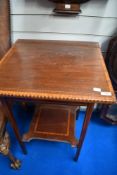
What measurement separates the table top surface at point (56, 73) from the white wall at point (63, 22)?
10cm

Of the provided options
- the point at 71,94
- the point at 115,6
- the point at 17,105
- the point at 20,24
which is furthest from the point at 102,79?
the point at 17,105

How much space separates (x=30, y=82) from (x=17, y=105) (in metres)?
0.99

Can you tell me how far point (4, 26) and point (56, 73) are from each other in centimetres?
58

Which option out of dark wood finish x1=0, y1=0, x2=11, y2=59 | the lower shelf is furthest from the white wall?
the lower shelf

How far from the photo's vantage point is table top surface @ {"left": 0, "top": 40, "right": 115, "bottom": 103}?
71 cm

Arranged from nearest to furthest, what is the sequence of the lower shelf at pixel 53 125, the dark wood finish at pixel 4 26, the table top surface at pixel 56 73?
the table top surface at pixel 56 73
the dark wood finish at pixel 4 26
the lower shelf at pixel 53 125

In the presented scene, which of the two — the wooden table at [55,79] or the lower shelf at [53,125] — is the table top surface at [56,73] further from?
the lower shelf at [53,125]

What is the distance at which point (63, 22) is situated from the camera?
115cm

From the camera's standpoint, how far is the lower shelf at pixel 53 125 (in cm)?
117

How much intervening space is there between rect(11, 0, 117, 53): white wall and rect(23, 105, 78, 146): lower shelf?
60 cm

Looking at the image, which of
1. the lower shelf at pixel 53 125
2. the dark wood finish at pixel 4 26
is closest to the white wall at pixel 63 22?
the dark wood finish at pixel 4 26

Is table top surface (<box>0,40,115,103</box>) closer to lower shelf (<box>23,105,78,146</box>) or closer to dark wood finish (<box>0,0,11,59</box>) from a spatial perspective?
dark wood finish (<box>0,0,11,59</box>)

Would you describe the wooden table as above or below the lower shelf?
above

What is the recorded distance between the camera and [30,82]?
0.77m
